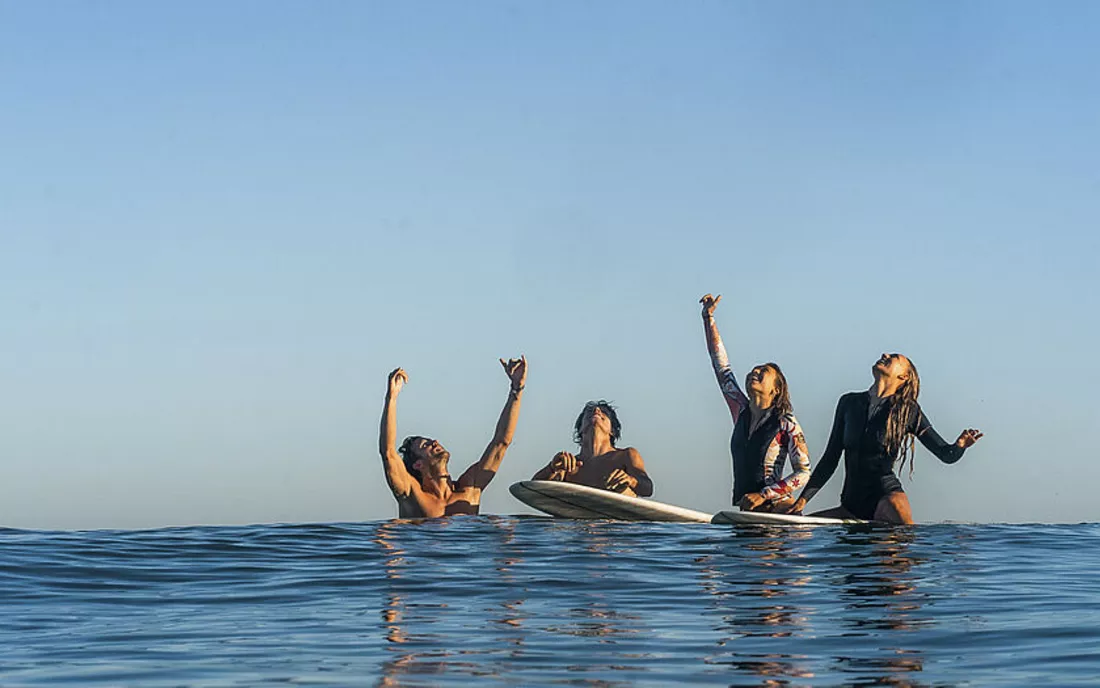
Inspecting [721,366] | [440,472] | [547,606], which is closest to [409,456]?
[440,472]

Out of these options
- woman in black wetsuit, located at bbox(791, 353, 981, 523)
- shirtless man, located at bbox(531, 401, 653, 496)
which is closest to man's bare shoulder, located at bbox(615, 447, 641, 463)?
shirtless man, located at bbox(531, 401, 653, 496)

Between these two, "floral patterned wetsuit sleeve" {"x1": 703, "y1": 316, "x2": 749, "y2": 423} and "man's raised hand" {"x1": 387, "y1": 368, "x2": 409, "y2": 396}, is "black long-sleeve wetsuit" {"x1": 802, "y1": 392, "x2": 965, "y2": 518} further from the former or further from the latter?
"man's raised hand" {"x1": 387, "y1": 368, "x2": 409, "y2": 396}

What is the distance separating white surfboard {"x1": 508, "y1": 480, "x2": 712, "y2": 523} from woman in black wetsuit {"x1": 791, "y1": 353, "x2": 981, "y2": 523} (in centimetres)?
119

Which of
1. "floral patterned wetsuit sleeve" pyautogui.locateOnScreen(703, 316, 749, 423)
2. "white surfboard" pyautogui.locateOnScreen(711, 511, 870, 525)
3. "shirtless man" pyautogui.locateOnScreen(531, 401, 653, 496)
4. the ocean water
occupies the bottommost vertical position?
the ocean water

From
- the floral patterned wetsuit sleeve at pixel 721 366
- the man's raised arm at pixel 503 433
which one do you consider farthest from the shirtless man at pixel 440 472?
the floral patterned wetsuit sleeve at pixel 721 366

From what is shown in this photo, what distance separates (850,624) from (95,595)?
4.76 m

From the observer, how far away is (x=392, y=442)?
12.8m

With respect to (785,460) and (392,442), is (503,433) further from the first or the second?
(785,460)

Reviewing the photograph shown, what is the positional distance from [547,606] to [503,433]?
5.88 meters

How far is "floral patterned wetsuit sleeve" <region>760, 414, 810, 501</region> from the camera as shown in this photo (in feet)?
42.0

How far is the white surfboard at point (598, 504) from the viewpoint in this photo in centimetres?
1298

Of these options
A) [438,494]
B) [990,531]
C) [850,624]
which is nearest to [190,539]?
Result: [438,494]

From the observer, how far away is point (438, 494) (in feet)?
44.0

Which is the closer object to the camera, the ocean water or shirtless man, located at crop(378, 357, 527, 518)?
the ocean water
